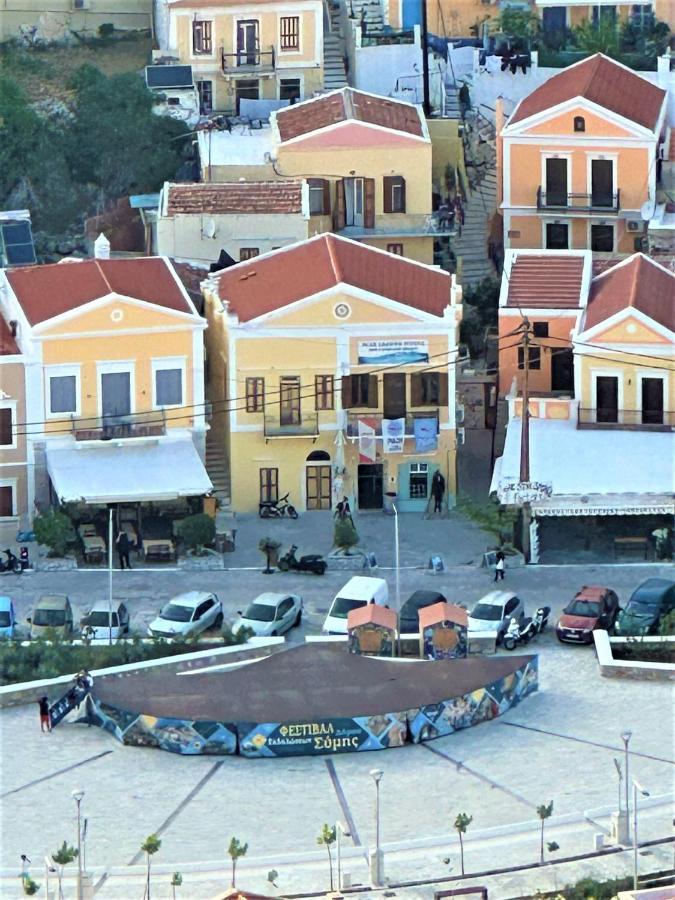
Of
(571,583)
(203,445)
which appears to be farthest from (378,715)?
(203,445)

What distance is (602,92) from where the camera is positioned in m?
121

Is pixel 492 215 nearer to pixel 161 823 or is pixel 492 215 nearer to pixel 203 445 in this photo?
pixel 203 445

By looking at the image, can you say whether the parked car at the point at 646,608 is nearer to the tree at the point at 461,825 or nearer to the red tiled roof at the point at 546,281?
the tree at the point at 461,825

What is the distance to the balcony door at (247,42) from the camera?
126 m

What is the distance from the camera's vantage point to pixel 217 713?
90.7 metres

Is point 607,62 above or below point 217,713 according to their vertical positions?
above

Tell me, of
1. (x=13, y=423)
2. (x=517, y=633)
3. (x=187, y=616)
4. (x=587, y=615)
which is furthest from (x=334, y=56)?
(x=517, y=633)

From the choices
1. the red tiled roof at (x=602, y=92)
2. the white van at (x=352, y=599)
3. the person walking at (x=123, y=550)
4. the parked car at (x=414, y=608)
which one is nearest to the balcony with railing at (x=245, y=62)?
the red tiled roof at (x=602, y=92)

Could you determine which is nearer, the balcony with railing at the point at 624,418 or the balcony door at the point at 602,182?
the balcony with railing at the point at 624,418

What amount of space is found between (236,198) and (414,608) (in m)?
22.8

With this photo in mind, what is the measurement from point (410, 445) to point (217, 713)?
66.3ft

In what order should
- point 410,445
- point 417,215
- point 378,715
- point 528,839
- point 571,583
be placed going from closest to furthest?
1. point 528,839
2. point 378,715
3. point 571,583
4. point 410,445
5. point 417,215

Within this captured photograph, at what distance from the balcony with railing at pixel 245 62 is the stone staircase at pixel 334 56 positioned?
227cm

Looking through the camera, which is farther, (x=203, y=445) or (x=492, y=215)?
(x=492, y=215)
